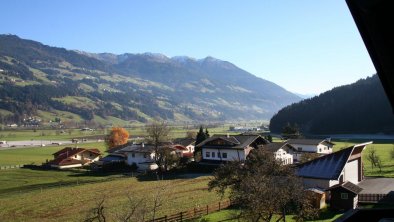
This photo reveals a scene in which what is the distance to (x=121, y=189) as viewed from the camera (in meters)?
49.8

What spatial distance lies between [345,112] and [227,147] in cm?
8577

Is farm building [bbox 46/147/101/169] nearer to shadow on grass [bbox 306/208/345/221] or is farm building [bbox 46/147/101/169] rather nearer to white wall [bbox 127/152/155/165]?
white wall [bbox 127/152/155/165]

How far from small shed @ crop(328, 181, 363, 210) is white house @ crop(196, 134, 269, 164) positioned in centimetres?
3016

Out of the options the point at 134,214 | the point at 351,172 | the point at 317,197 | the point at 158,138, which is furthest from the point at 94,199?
the point at 158,138

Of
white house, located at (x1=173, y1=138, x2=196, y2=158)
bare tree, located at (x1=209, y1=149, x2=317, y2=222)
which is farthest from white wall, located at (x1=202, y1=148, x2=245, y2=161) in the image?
bare tree, located at (x1=209, y1=149, x2=317, y2=222)

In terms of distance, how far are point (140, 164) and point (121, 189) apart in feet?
78.2

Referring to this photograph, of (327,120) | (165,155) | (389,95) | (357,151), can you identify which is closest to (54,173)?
(165,155)

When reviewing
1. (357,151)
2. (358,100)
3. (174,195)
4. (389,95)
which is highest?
(358,100)

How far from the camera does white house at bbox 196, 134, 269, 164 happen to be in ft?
208

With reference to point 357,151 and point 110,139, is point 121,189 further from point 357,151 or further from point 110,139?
point 110,139

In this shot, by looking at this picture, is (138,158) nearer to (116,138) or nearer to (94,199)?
(116,138)

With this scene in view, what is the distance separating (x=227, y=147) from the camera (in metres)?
64.5

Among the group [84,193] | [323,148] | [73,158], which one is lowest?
Result: [84,193]

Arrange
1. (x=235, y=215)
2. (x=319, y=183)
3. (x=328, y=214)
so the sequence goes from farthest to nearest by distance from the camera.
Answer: (x=319, y=183) → (x=328, y=214) → (x=235, y=215)
